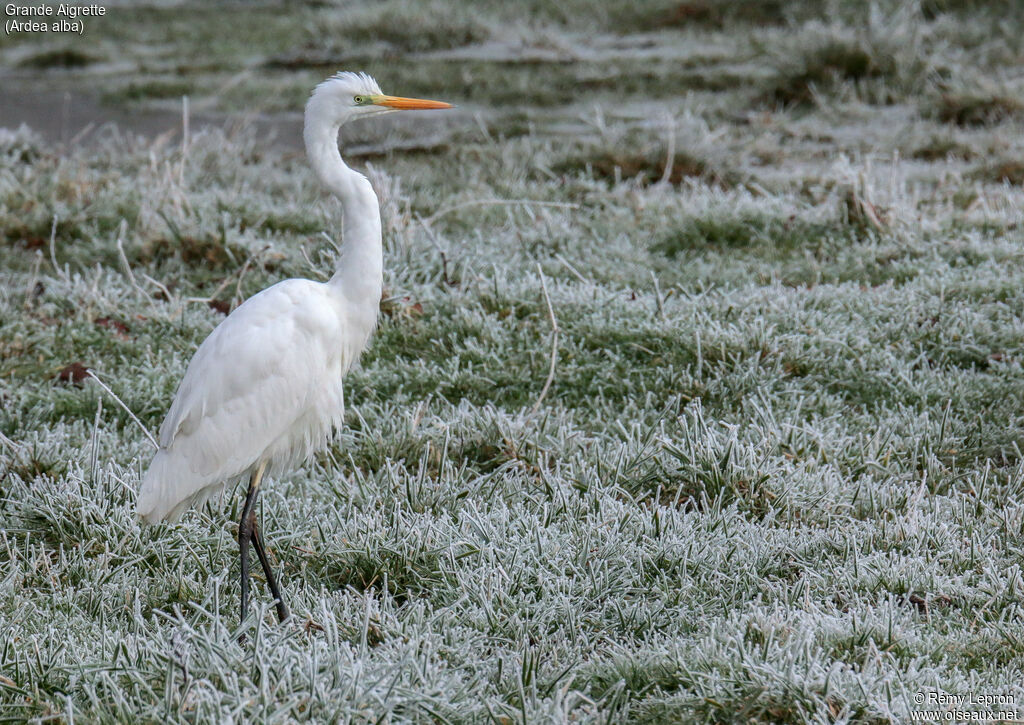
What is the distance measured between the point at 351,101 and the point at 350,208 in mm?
333

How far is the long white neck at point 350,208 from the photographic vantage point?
329 cm

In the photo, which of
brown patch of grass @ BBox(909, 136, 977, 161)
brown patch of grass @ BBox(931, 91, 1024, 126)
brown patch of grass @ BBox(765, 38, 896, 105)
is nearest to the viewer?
brown patch of grass @ BBox(909, 136, 977, 161)

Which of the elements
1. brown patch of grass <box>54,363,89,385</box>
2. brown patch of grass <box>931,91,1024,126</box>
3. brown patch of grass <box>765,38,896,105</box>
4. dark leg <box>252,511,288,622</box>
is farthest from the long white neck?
brown patch of grass <box>765,38,896,105</box>

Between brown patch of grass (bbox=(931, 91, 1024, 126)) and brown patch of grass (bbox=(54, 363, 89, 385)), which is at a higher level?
brown patch of grass (bbox=(931, 91, 1024, 126))

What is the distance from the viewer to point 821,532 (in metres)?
3.52

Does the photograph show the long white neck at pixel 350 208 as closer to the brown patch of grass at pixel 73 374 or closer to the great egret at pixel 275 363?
the great egret at pixel 275 363

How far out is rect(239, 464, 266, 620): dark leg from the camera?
3.09 meters

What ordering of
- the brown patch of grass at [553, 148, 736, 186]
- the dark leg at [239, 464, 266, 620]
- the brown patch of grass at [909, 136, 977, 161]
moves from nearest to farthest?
the dark leg at [239, 464, 266, 620] → the brown patch of grass at [553, 148, 736, 186] → the brown patch of grass at [909, 136, 977, 161]

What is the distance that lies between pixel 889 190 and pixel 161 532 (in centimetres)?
460

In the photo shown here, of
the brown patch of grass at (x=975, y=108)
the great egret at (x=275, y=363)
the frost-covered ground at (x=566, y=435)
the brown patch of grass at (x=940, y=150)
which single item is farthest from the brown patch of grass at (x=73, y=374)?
the brown patch of grass at (x=975, y=108)

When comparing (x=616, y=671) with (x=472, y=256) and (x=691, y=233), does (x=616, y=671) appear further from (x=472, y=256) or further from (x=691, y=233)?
(x=691, y=233)

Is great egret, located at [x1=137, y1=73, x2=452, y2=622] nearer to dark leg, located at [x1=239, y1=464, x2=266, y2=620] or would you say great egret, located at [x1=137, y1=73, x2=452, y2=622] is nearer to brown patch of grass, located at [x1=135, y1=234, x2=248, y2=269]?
dark leg, located at [x1=239, y1=464, x2=266, y2=620]

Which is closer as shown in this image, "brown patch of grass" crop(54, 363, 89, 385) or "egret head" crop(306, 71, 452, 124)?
"egret head" crop(306, 71, 452, 124)

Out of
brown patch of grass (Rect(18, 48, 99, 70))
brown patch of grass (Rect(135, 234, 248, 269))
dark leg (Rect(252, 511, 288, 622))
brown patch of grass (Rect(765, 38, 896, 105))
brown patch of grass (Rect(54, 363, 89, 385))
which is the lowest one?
dark leg (Rect(252, 511, 288, 622))
